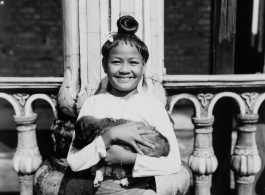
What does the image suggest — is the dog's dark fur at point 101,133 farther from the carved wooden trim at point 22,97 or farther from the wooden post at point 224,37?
the wooden post at point 224,37

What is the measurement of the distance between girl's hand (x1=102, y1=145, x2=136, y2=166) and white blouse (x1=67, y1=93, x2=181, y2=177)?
28 millimetres

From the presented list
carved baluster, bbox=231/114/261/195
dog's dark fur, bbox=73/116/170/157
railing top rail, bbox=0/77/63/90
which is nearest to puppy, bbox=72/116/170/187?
dog's dark fur, bbox=73/116/170/157

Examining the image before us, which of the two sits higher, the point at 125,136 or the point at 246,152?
the point at 125,136

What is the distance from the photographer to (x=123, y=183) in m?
1.56

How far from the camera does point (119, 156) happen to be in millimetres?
1515

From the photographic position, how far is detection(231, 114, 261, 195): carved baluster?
220 cm

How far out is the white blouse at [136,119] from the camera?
1.51 m

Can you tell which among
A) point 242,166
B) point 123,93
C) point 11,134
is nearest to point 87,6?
point 123,93

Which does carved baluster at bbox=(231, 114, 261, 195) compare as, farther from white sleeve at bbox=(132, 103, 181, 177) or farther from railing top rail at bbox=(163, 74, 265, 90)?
white sleeve at bbox=(132, 103, 181, 177)

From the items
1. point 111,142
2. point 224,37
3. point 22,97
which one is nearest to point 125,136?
point 111,142

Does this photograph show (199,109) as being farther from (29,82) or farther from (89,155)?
(29,82)

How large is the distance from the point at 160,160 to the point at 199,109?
74 cm

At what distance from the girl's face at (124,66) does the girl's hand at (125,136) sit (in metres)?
0.21

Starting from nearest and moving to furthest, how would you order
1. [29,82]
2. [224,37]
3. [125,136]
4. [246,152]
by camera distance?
[125,136]
[29,82]
[246,152]
[224,37]
